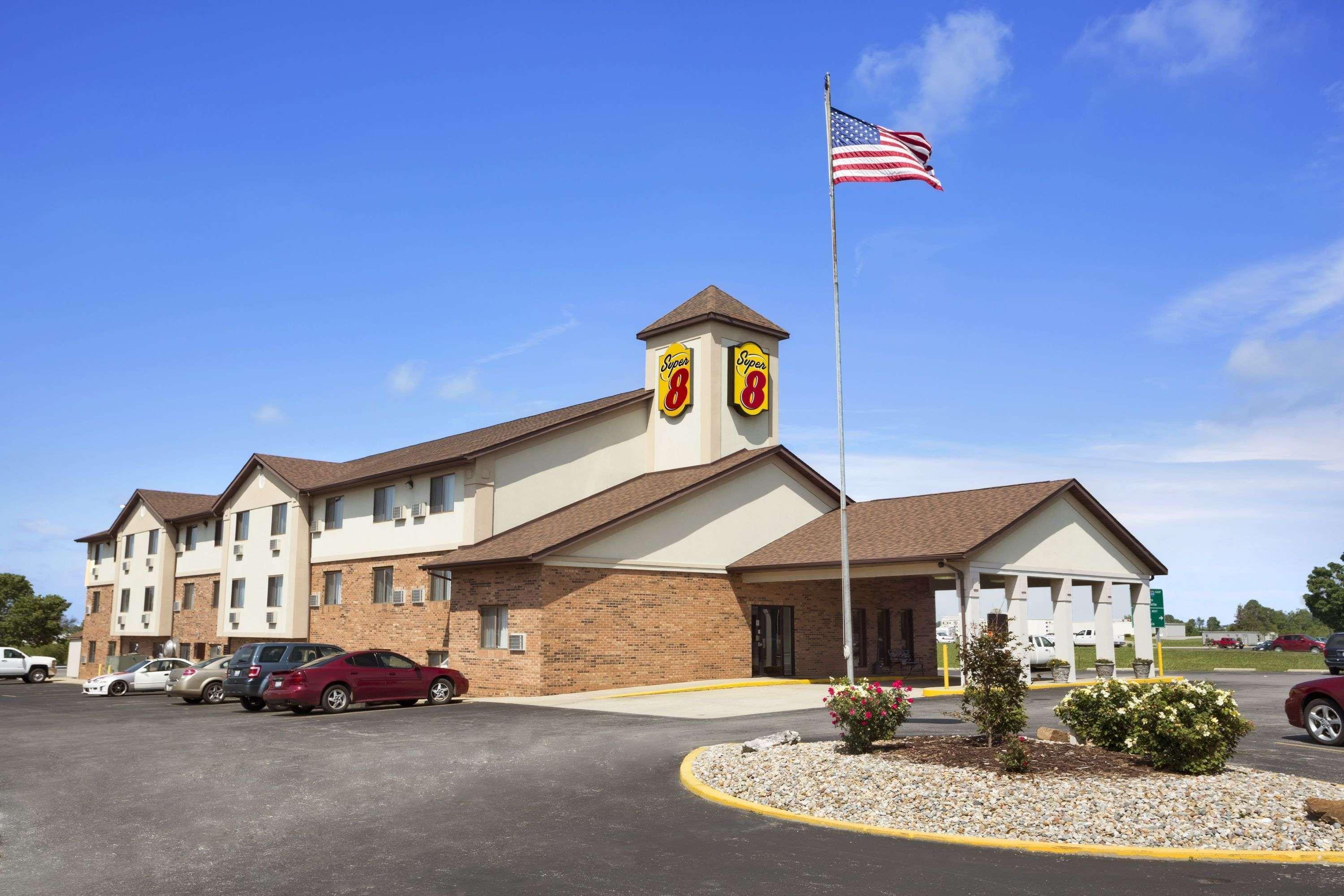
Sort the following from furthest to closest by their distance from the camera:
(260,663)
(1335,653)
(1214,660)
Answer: (1214,660) < (1335,653) < (260,663)

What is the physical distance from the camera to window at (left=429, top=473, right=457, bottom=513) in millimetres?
34281

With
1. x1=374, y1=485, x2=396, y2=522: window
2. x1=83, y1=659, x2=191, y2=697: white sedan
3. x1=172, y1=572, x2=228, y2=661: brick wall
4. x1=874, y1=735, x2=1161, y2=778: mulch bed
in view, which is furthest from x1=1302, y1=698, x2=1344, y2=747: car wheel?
x1=172, y1=572, x2=228, y2=661: brick wall

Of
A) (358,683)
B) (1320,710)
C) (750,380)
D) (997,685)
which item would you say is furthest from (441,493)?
(1320,710)

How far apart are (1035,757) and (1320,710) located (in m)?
7.08

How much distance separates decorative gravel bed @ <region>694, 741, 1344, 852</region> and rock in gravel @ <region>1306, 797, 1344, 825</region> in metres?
0.07

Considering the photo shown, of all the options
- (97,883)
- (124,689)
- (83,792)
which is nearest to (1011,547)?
(83,792)

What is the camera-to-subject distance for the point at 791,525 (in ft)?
119

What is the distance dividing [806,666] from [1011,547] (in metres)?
8.47

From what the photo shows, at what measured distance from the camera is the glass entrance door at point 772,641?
112 feet

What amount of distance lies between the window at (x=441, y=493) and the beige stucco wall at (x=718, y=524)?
6.84m

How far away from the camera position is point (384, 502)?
3762cm

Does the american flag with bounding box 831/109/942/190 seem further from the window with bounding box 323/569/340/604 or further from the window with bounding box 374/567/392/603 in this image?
the window with bounding box 323/569/340/604

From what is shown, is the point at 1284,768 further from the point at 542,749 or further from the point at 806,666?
the point at 806,666

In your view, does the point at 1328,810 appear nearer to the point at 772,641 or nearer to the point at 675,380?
the point at 772,641
